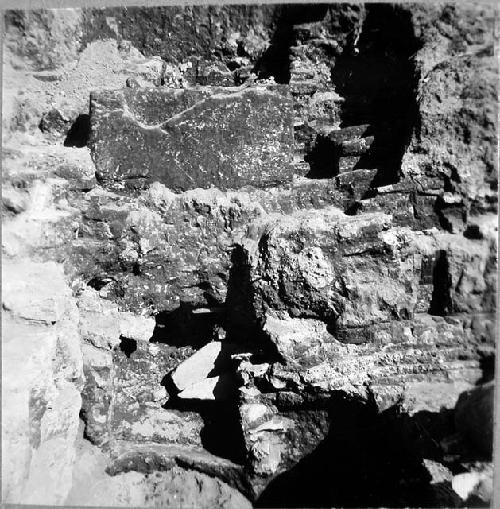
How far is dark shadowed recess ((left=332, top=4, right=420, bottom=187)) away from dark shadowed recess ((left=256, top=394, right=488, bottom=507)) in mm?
1228

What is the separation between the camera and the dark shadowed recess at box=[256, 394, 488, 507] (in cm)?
181

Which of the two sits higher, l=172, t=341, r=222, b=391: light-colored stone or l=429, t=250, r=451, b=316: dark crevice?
l=429, t=250, r=451, b=316: dark crevice

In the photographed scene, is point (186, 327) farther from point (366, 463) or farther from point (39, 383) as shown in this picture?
point (366, 463)

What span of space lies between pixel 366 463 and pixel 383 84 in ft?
6.99

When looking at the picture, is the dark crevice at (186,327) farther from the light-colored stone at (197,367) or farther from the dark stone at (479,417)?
the dark stone at (479,417)

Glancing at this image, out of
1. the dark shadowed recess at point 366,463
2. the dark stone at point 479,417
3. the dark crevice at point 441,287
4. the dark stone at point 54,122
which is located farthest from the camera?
the dark stone at point 54,122

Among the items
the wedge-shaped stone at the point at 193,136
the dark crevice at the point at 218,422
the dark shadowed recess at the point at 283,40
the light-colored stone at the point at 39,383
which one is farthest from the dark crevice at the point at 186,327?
the dark shadowed recess at the point at 283,40

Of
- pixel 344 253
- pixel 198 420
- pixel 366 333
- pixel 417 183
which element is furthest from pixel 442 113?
pixel 198 420

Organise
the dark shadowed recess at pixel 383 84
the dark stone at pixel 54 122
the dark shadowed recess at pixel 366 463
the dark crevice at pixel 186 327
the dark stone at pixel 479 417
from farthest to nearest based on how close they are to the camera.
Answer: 1. the dark crevice at pixel 186 327
2. the dark stone at pixel 54 122
3. the dark shadowed recess at pixel 383 84
4. the dark shadowed recess at pixel 366 463
5. the dark stone at pixel 479 417

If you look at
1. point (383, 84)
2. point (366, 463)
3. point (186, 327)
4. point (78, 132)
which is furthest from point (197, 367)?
point (383, 84)

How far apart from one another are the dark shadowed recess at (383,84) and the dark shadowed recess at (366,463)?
48.3 inches

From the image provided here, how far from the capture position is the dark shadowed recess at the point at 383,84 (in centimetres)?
212

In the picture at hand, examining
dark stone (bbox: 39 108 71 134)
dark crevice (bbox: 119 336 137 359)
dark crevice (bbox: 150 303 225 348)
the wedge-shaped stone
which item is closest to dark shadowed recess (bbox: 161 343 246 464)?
dark crevice (bbox: 150 303 225 348)

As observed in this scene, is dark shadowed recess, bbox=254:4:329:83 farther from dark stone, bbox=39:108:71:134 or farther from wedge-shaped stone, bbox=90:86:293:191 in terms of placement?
dark stone, bbox=39:108:71:134
